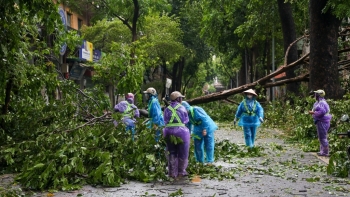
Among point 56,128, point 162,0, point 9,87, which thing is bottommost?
point 56,128

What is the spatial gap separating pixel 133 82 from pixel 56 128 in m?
5.81

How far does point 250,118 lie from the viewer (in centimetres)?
1527

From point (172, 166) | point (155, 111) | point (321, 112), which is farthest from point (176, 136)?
point (321, 112)

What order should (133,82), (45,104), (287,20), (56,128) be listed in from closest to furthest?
(56,128) → (45,104) → (133,82) → (287,20)

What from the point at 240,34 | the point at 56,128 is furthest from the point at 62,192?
the point at 240,34

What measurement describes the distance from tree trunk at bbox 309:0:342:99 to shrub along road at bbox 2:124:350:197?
5.35 m

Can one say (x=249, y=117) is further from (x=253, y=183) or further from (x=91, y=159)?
(x=91, y=159)

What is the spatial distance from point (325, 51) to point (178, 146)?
31.2 ft

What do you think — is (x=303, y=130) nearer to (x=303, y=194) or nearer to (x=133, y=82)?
(x=133, y=82)

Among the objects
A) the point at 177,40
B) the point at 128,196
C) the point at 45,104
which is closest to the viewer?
the point at 128,196

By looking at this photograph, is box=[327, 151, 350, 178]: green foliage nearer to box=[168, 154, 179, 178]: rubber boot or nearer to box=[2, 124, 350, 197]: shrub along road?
box=[2, 124, 350, 197]: shrub along road

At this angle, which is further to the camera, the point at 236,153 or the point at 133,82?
the point at 133,82

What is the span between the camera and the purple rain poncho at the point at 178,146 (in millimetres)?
10234

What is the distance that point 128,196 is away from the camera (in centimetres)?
848
